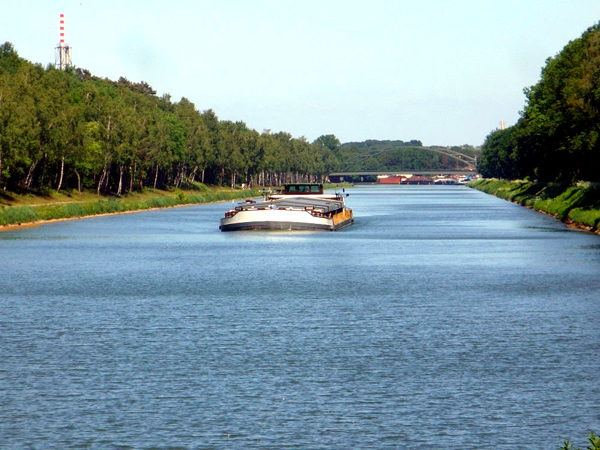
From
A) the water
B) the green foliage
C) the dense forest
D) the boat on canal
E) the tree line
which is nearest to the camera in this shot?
the water

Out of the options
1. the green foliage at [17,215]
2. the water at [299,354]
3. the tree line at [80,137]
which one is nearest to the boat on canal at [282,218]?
the green foliage at [17,215]

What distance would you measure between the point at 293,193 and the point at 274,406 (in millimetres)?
84621

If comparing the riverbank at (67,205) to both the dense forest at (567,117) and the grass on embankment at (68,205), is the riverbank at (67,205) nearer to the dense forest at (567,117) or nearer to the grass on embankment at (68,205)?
the grass on embankment at (68,205)

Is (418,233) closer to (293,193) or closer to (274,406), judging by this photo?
(293,193)

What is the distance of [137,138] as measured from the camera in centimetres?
15062

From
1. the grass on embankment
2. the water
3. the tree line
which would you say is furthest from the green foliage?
the water

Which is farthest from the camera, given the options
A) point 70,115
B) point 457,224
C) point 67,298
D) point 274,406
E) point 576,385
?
point 70,115

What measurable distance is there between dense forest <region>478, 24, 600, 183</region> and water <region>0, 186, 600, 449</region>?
3865 centimetres

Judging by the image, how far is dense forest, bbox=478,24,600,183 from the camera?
8588cm

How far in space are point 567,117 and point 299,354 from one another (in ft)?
250

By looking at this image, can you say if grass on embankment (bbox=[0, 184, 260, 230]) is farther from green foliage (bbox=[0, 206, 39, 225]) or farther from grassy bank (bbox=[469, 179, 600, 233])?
grassy bank (bbox=[469, 179, 600, 233])

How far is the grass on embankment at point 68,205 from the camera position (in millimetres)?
88062

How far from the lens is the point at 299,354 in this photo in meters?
23.3

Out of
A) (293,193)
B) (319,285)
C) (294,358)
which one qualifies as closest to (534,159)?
(293,193)
